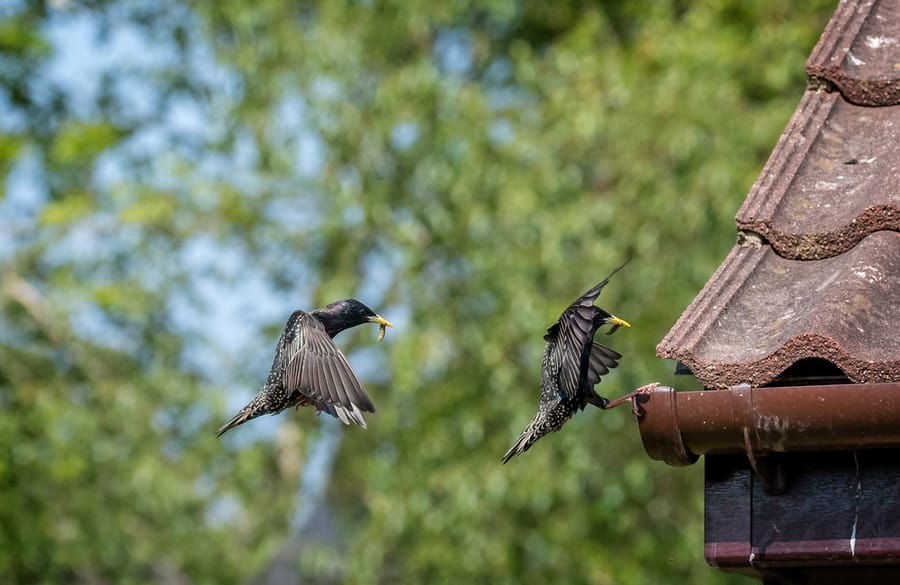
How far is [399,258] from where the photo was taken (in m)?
10.7

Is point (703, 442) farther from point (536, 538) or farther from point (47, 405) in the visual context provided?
point (47, 405)

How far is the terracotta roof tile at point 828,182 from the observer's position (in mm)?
3342

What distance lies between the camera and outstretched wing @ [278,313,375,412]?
12.7ft

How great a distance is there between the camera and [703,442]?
117 inches

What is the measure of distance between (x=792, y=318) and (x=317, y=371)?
144 cm

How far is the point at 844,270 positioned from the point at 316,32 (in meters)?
8.17

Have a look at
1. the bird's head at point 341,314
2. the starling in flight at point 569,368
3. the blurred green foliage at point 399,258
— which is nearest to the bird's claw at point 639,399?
the starling in flight at point 569,368

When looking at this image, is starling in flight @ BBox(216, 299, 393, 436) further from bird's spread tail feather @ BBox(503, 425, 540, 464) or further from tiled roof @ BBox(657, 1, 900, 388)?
tiled roof @ BBox(657, 1, 900, 388)

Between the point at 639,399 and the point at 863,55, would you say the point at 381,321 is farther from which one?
the point at 863,55

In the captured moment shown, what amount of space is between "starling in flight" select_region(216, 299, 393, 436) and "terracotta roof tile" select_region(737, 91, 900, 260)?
1.02 meters

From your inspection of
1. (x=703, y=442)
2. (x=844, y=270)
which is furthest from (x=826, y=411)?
(x=844, y=270)

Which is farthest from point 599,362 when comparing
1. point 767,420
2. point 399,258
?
point 399,258

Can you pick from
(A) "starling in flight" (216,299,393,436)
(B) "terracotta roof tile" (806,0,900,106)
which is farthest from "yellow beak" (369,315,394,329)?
(B) "terracotta roof tile" (806,0,900,106)

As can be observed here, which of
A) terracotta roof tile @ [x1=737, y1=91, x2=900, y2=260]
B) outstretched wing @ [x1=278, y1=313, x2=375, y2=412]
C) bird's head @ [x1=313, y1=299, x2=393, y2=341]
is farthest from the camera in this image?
bird's head @ [x1=313, y1=299, x2=393, y2=341]
